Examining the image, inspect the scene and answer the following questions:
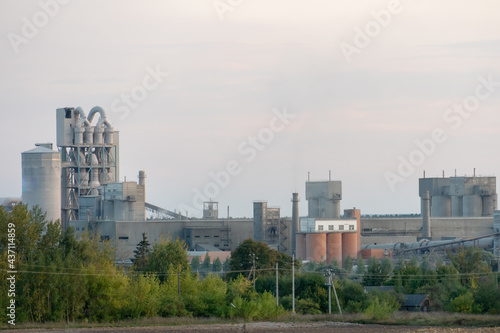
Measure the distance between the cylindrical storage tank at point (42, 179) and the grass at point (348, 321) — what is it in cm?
4105

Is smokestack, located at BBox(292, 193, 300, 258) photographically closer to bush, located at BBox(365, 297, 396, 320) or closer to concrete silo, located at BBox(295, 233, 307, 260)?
concrete silo, located at BBox(295, 233, 307, 260)

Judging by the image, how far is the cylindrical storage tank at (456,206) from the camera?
310ft

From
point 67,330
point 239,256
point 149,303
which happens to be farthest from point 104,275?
point 239,256

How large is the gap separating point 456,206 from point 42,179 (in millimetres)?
43356

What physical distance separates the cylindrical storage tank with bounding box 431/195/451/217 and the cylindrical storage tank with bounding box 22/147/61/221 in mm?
41189

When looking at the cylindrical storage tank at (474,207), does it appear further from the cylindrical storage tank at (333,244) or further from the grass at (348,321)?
the grass at (348,321)

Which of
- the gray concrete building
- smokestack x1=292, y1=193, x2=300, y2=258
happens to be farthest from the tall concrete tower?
the gray concrete building

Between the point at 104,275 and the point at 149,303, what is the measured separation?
7.11ft

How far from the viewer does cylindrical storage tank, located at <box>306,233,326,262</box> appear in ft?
263

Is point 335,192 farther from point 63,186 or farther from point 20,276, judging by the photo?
point 20,276

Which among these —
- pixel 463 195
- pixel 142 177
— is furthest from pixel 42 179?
pixel 463 195

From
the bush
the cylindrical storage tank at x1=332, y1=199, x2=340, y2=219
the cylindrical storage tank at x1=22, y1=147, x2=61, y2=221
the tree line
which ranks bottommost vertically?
the bush

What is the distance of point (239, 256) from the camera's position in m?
58.7

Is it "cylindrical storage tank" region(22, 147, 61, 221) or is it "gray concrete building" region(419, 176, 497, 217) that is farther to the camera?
"gray concrete building" region(419, 176, 497, 217)
